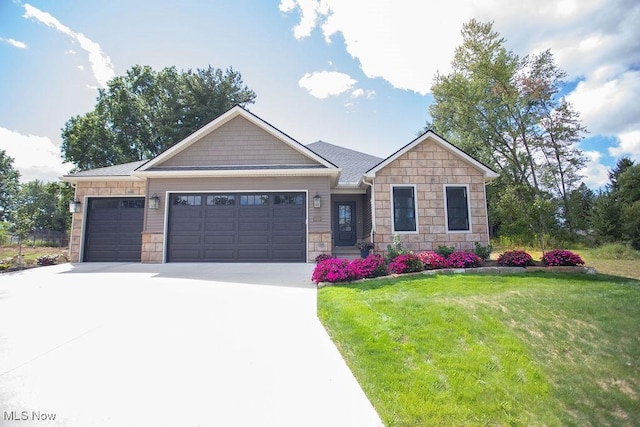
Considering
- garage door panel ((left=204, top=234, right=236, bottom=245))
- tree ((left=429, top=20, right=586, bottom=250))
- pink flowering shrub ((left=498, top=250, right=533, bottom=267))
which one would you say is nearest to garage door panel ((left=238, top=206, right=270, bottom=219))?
garage door panel ((left=204, top=234, right=236, bottom=245))

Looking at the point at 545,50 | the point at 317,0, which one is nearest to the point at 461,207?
the point at 317,0

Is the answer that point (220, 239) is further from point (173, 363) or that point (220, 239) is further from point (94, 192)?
point (173, 363)

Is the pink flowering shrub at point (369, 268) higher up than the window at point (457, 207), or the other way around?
the window at point (457, 207)

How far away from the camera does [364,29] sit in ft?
33.0

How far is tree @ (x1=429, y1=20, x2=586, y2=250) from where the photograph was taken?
19.7 meters

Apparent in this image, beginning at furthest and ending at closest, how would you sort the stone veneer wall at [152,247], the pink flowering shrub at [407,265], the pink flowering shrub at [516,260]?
the stone veneer wall at [152,247]
the pink flowering shrub at [516,260]
the pink flowering shrub at [407,265]

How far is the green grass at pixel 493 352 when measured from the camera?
2508 millimetres

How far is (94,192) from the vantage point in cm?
1166

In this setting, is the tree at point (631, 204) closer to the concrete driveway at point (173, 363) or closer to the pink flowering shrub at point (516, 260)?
the pink flowering shrub at point (516, 260)

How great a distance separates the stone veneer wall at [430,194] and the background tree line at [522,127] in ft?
29.5

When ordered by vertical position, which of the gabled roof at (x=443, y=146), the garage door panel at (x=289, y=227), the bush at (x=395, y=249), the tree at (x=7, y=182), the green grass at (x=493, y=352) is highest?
the tree at (x=7, y=182)

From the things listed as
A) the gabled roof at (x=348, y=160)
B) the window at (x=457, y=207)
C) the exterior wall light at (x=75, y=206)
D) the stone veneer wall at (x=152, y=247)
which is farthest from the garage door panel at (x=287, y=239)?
the exterior wall light at (x=75, y=206)

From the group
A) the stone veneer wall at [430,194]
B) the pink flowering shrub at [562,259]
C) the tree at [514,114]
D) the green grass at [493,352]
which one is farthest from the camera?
Result: the tree at [514,114]

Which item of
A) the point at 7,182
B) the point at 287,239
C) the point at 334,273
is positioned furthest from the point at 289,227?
the point at 7,182
